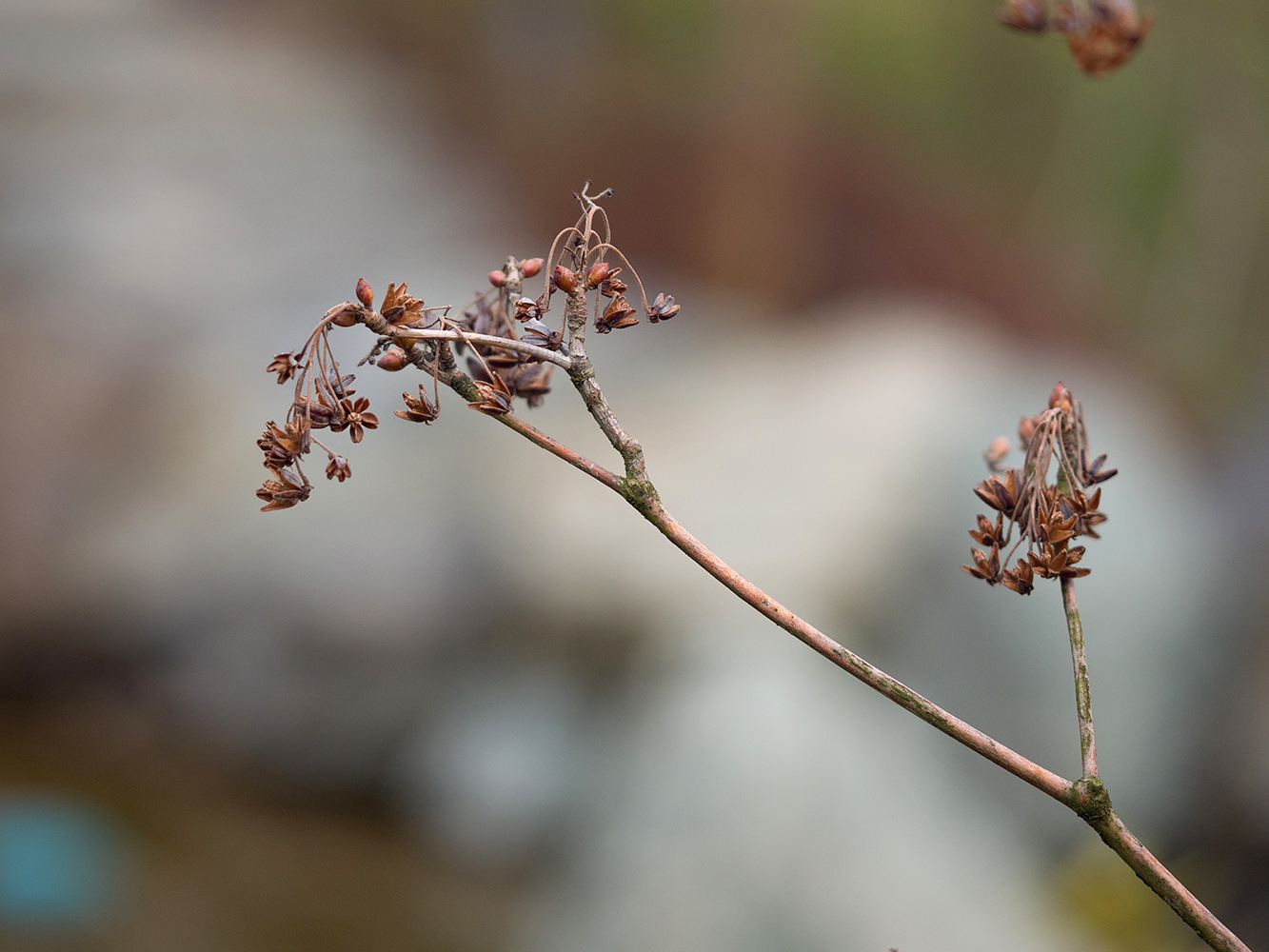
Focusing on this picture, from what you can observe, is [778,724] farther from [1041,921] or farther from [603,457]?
[603,457]

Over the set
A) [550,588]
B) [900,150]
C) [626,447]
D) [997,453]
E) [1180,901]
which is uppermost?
[900,150]

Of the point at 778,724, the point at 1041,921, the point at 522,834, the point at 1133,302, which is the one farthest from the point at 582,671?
the point at 1133,302

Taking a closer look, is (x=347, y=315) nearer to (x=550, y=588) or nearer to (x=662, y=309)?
(x=662, y=309)

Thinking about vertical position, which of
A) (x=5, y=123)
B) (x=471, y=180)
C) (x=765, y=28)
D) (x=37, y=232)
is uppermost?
(x=765, y=28)

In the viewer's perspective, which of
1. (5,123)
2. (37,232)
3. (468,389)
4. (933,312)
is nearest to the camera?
(468,389)

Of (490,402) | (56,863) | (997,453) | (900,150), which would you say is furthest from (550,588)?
(900,150)

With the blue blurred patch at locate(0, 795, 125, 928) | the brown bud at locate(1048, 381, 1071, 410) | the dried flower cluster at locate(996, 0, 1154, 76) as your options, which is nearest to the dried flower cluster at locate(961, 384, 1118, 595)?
the brown bud at locate(1048, 381, 1071, 410)

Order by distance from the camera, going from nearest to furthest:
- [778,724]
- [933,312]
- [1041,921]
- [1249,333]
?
1. [1041,921]
2. [778,724]
3. [933,312]
4. [1249,333]
